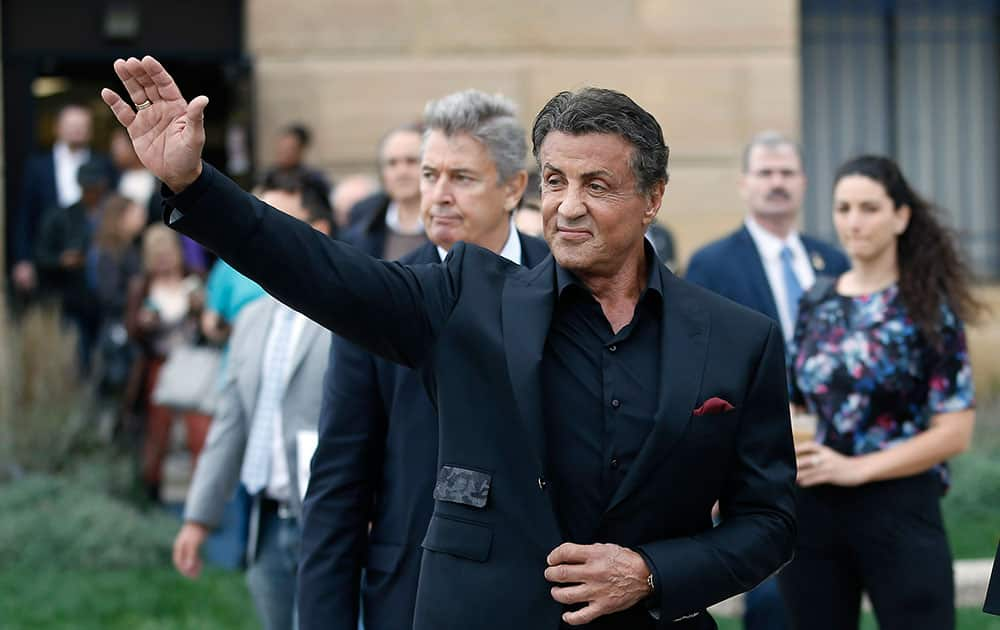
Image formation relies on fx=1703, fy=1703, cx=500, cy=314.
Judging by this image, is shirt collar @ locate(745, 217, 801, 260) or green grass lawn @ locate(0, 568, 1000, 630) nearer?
shirt collar @ locate(745, 217, 801, 260)

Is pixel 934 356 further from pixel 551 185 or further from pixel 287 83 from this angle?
pixel 287 83

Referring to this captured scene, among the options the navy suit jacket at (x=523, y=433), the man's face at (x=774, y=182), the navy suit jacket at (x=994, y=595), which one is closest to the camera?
the navy suit jacket at (x=523, y=433)

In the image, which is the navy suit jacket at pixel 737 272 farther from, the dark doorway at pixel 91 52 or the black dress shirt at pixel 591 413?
the dark doorway at pixel 91 52

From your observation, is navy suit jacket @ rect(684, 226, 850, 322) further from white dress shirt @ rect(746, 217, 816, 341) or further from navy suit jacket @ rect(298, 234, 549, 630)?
navy suit jacket @ rect(298, 234, 549, 630)

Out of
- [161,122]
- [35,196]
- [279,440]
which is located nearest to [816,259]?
[279,440]

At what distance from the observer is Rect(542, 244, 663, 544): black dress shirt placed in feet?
11.0

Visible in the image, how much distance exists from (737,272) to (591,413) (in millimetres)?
3469

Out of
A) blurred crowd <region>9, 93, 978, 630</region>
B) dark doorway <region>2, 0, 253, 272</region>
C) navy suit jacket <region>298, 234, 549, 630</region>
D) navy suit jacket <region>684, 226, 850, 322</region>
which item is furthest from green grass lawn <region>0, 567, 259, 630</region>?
dark doorway <region>2, 0, 253, 272</region>

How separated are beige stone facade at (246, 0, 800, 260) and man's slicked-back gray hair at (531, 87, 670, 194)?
28.7 feet

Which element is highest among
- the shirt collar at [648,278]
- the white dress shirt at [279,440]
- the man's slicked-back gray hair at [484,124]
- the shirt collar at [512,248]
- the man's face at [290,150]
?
the man's face at [290,150]

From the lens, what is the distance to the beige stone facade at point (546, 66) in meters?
12.3

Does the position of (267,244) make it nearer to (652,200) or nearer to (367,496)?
(652,200)

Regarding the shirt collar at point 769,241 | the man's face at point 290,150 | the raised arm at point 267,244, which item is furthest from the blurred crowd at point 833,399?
the man's face at point 290,150

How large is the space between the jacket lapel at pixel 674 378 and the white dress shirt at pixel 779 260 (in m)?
3.41
